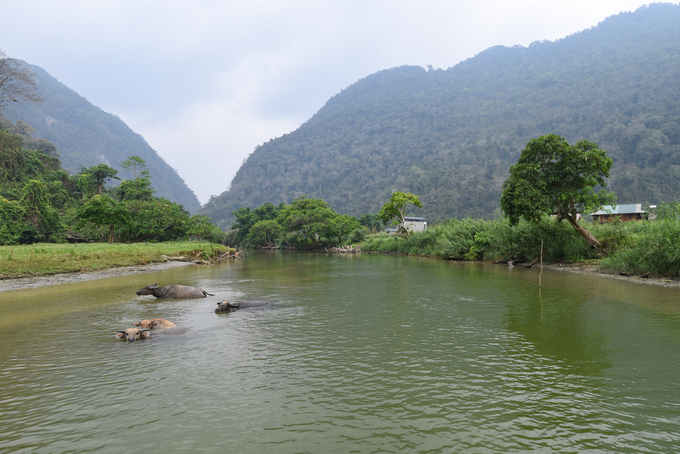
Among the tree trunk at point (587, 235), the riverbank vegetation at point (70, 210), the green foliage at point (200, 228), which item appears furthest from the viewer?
the green foliage at point (200, 228)

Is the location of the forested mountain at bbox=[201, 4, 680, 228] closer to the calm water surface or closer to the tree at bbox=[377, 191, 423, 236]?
the tree at bbox=[377, 191, 423, 236]

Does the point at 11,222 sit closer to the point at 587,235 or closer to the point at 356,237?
the point at 356,237

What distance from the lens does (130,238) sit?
165 feet

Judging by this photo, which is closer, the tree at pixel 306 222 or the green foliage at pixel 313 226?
the green foliage at pixel 313 226

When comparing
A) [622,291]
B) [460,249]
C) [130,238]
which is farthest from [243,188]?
[622,291]

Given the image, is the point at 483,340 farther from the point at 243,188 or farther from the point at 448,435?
the point at 243,188

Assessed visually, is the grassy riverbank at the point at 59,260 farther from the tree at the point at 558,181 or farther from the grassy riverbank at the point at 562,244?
the grassy riverbank at the point at 562,244

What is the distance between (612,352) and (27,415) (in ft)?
35.5

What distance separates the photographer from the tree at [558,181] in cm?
2402

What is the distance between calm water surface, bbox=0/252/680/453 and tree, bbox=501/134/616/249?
40.8 feet

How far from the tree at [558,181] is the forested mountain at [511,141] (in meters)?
81.6

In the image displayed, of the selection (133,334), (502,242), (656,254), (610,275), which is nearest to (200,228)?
(502,242)

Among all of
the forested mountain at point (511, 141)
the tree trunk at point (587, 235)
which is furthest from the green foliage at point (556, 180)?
the forested mountain at point (511, 141)

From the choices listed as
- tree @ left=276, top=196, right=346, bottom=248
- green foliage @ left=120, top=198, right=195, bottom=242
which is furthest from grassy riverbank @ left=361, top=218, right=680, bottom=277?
green foliage @ left=120, top=198, right=195, bottom=242
